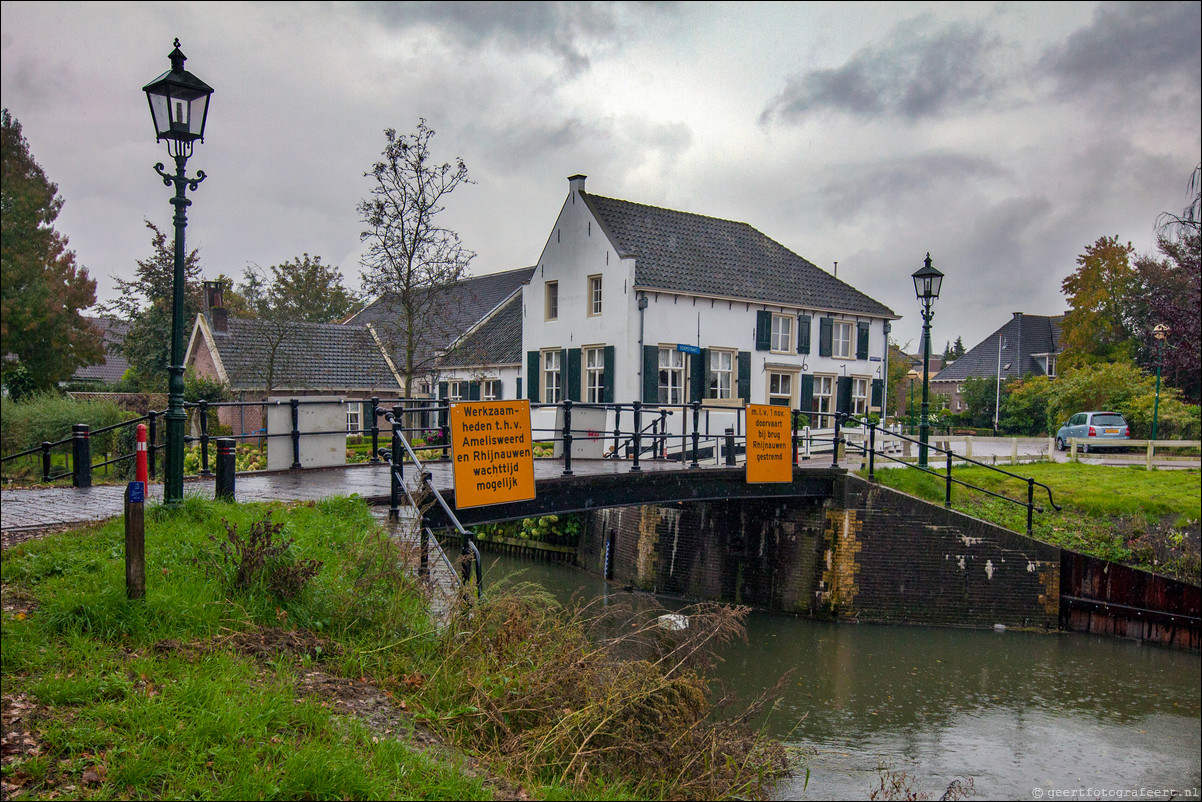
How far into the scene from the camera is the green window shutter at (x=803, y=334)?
997 inches

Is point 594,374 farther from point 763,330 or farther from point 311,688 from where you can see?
point 311,688

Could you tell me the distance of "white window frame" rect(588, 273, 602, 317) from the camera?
23500 millimetres

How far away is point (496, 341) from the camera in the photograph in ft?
97.1

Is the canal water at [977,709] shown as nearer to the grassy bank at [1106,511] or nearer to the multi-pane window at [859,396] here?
the grassy bank at [1106,511]

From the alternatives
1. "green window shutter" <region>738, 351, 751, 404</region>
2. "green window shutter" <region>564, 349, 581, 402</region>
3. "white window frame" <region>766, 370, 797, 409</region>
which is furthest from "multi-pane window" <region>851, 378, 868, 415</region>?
"green window shutter" <region>564, 349, 581, 402</region>

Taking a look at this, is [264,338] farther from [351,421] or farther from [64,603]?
[64,603]

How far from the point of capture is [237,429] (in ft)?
86.2

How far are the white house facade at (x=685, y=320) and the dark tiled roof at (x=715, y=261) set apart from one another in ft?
0.16

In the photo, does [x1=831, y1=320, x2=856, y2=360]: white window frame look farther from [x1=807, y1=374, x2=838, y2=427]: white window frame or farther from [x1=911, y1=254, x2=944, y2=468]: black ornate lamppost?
[x1=911, y1=254, x2=944, y2=468]: black ornate lamppost

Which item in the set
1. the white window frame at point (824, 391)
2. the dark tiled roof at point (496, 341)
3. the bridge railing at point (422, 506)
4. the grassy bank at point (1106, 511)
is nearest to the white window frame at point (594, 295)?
the dark tiled roof at point (496, 341)

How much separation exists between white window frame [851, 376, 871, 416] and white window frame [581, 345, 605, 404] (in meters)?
8.58

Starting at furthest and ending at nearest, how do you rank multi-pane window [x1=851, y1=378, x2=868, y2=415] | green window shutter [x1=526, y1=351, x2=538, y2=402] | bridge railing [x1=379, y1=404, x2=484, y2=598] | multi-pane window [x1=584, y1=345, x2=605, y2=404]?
multi-pane window [x1=851, y1=378, x2=868, y2=415] < green window shutter [x1=526, y1=351, x2=538, y2=402] < multi-pane window [x1=584, y1=345, x2=605, y2=404] < bridge railing [x1=379, y1=404, x2=484, y2=598]

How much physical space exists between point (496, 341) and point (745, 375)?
9799 millimetres

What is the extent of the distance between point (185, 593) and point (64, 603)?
0.68m
